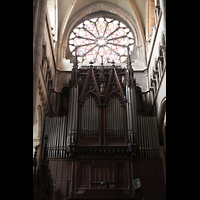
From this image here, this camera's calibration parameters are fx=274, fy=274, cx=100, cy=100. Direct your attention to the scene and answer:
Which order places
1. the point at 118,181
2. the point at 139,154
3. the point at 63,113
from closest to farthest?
the point at 118,181, the point at 139,154, the point at 63,113

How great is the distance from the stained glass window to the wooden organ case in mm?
3697

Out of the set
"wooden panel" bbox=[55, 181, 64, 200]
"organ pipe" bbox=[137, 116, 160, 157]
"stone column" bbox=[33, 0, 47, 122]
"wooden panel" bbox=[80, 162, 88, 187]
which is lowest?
"wooden panel" bbox=[55, 181, 64, 200]

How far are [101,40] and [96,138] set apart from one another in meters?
8.52

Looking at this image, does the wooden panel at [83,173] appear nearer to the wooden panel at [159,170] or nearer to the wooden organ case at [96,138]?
the wooden organ case at [96,138]

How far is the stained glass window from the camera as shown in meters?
18.3

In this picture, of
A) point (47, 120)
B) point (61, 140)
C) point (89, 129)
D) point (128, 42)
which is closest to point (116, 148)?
point (89, 129)

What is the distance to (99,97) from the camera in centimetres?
1395

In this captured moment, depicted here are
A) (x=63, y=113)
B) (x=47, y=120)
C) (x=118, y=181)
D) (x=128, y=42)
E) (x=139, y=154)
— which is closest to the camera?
(x=118, y=181)

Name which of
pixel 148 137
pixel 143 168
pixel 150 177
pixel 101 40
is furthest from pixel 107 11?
pixel 150 177

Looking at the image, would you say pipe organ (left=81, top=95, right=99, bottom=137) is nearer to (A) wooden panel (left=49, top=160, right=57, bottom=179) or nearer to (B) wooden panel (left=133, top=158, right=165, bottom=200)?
(A) wooden panel (left=49, top=160, right=57, bottom=179)

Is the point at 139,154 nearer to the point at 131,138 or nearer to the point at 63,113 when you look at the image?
the point at 131,138

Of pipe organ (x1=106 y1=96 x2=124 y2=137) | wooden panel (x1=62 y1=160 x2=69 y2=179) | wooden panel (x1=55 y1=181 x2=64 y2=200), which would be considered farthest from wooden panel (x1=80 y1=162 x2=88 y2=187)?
pipe organ (x1=106 y1=96 x2=124 y2=137)

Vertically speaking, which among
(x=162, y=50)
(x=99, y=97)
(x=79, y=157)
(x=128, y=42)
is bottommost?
(x=79, y=157)

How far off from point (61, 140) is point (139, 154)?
3686 mm
